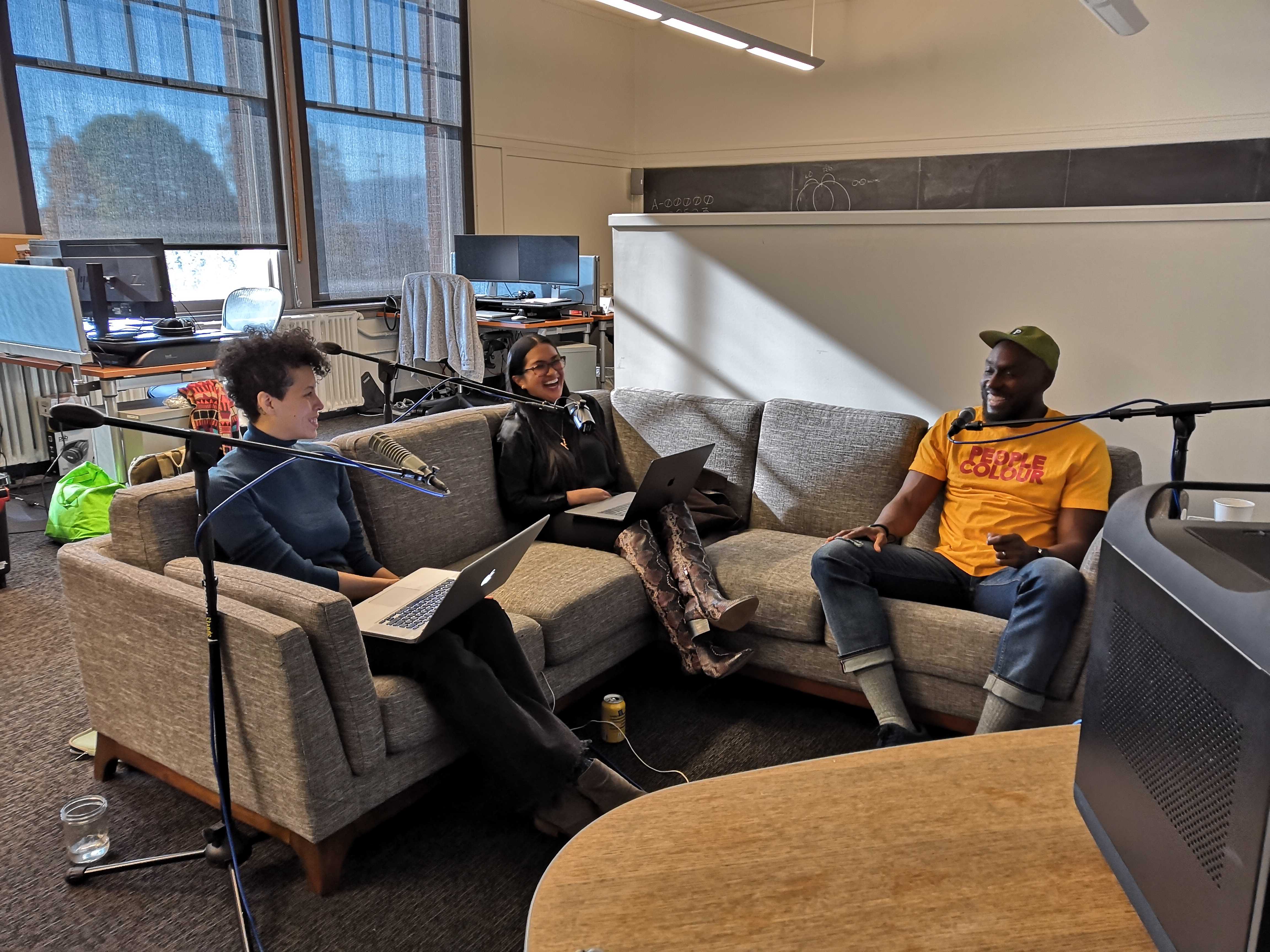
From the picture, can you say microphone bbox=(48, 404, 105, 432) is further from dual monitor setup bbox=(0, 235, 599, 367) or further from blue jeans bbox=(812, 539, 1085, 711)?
dual monitor setup bbox=(0, 235, 599, 367)

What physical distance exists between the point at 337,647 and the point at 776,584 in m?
1.25

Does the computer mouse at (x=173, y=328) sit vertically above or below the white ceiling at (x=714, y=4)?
below

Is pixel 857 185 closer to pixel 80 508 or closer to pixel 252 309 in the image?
pixel 252 309

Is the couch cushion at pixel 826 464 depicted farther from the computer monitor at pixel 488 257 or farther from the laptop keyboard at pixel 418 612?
the computer monitor at pixel 488 257

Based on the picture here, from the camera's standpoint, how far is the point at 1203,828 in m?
0.59

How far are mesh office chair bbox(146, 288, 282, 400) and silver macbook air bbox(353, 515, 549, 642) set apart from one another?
3024mm

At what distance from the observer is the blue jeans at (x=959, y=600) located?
2111 millimetres

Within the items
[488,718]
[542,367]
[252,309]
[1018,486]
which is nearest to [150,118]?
[252,309]

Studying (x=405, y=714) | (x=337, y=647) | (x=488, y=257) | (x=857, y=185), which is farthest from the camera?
(x=857, y=185)

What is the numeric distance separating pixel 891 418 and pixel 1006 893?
2220mm

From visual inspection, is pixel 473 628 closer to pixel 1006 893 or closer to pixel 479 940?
pixel 479 940

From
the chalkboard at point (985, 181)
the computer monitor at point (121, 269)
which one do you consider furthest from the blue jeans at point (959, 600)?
the chalkboard at point (985, 181)

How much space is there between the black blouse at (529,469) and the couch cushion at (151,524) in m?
0.97

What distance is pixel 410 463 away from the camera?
5.25ft
